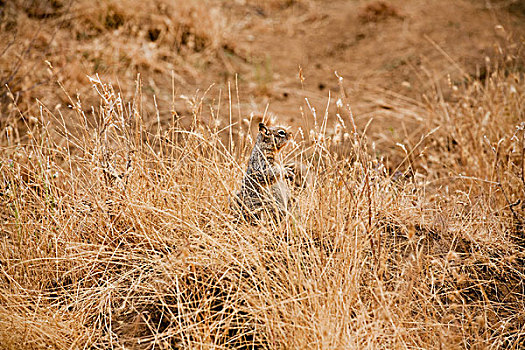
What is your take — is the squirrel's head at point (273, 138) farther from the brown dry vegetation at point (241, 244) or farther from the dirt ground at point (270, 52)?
the dirt ground at point (270, 52)

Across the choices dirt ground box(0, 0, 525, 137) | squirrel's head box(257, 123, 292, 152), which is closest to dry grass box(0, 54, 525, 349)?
squirrel's head box(257, 123, 292, 152)

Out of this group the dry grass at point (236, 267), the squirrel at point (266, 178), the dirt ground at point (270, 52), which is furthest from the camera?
the dirt ground at point (270, 52)

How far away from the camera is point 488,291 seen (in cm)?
256

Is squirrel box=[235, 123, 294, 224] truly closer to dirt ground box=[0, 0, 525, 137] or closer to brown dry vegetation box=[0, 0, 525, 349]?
brown dry vegetation box=[0, 0, 525, 349]

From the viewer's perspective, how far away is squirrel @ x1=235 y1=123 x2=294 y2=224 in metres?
2.44

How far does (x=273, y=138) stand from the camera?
2461mm

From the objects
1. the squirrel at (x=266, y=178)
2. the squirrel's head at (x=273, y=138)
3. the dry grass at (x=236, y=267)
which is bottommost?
the dry grass at (x=236, y=267)

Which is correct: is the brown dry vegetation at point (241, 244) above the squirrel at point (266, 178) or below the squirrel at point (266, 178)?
below

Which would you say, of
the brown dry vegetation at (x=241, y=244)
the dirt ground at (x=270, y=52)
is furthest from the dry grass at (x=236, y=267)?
the dirt ground at (x=270, y=52)

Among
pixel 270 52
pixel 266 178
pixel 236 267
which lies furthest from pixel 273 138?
pixel 270 52

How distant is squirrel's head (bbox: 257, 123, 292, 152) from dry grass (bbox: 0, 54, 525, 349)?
172 mm

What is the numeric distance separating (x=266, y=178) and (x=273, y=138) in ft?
0.63

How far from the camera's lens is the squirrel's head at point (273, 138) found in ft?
8.09

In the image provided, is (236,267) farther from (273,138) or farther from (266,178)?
(273,138)
